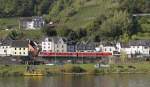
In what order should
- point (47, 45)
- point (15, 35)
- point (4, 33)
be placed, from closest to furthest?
point (47, 45) → point (15, 35) → point (4, 33)

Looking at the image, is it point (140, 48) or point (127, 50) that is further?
point (140, 48)

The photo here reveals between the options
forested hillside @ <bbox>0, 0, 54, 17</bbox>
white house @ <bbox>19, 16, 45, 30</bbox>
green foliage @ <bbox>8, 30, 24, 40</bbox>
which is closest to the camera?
green foliage @ <bbox>8, 30, 24, 40</bbox>

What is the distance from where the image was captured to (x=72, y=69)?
55.8 m

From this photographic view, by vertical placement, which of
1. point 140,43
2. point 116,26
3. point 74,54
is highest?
point 116,26

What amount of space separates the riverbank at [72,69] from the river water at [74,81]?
317cm

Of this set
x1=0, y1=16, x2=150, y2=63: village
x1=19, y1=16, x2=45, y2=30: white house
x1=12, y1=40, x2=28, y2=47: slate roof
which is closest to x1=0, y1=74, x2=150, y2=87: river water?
x1=0, y1=16, x2=150, y2=63: village

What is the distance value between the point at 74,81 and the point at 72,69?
355 inches

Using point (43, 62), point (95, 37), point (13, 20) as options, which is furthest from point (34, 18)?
point (43, 62)

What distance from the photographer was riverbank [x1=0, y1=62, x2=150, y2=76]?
55.2 metres

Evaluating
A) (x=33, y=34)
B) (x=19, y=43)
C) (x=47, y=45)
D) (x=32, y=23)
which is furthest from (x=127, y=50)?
(x=32, y=23)

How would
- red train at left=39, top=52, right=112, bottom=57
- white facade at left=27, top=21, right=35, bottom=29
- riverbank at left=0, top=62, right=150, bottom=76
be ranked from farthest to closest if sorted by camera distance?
white facade at left=27, top=21, right=35, bottom=29, red train at left=39, top=52, right=112, bottom=57, riverbank at left=0, top=62, right=150, bottom=76

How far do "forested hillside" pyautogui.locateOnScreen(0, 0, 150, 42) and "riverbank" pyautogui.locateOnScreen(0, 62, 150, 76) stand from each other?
57.7 ft

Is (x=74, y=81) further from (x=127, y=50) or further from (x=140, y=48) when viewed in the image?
(x=140, y=48)

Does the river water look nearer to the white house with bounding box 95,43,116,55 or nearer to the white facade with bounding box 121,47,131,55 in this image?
the white facade with bounding box 121,47,131,55
